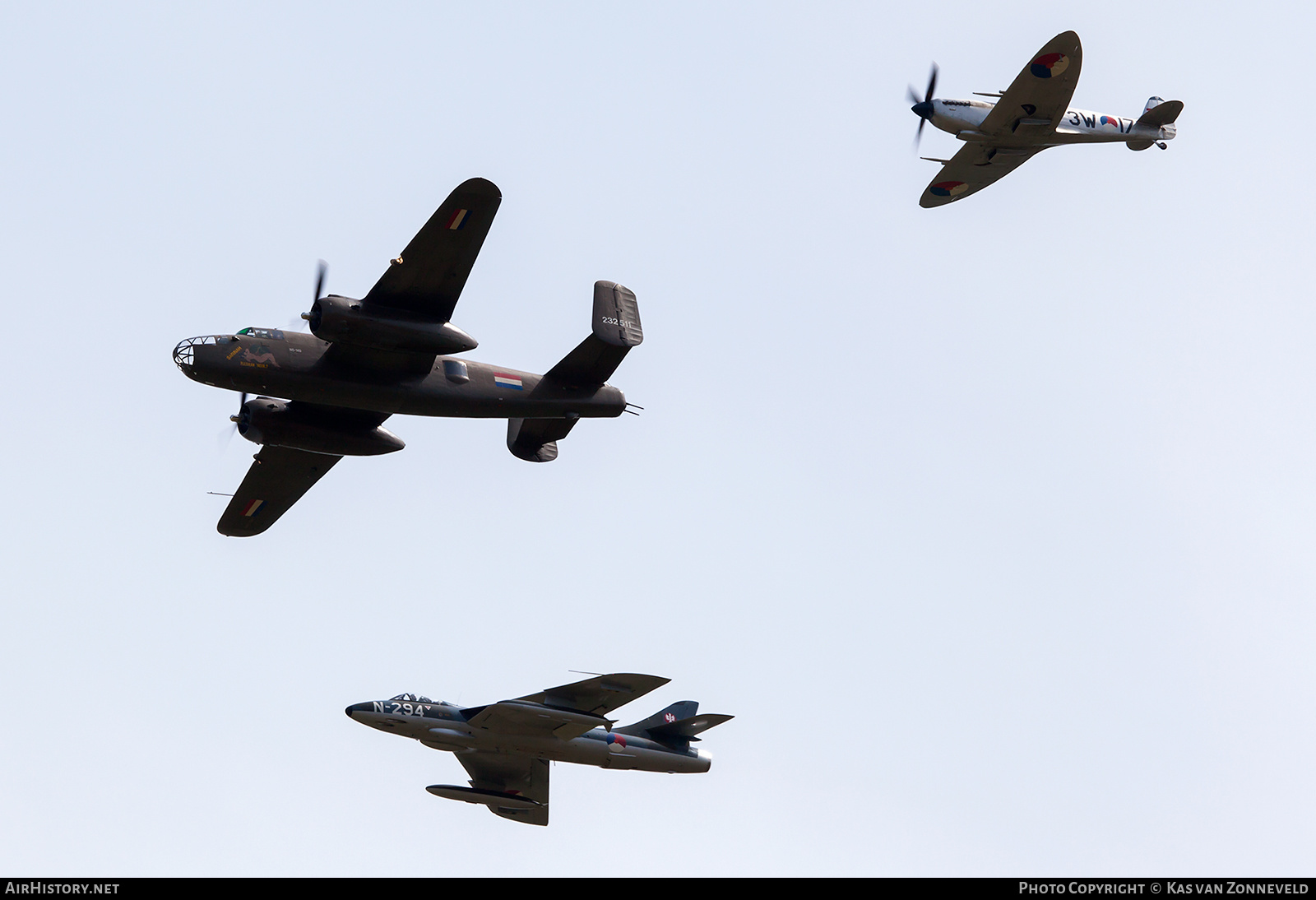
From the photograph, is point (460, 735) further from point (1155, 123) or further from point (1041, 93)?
point (1155, 123)

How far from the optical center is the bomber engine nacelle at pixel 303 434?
3628cm

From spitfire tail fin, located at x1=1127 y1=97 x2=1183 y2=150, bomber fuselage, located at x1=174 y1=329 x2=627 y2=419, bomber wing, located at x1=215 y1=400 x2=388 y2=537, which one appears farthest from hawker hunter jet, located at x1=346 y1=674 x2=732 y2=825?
spitfire tail fin, located at x1=1127 y1=97 x2=1183 y2=150

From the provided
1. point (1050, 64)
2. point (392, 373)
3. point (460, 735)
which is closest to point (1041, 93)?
point (1050, 64)

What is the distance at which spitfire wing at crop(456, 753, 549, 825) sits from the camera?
4581 centimetres

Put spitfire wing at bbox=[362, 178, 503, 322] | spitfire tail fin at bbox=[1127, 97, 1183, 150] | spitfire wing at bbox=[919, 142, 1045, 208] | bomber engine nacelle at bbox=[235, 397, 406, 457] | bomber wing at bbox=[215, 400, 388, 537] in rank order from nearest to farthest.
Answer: spitfire wing at bbox=[362, 178, 503, 322] → bomber engine nacelle at bbox=[235, 397, 406, 457] → bomber wing at bbox=[215, 400, 388, 537] → spitfire wing at bbox=[919, 142, 1045, 208] → spitfire tail fin at bbox=[1127, 97, 1183, 150]

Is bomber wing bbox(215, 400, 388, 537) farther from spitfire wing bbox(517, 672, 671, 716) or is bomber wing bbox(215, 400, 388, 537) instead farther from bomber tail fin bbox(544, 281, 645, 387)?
spitfire wing bbox(517, 672, 671, 716)

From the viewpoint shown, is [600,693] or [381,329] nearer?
[381,329]

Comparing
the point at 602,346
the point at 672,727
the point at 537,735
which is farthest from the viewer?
the point at 672,727

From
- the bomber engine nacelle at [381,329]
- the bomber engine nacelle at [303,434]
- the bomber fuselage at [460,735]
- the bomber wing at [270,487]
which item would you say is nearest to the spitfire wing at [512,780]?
the bomber fuselage at [460,735]

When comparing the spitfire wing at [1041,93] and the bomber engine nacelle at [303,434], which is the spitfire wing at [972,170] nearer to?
the spitfire wing at [1041,93]

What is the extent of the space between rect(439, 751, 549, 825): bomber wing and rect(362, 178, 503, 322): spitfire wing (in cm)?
1853

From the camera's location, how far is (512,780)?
152 ft

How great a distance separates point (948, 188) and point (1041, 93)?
7.41 m
